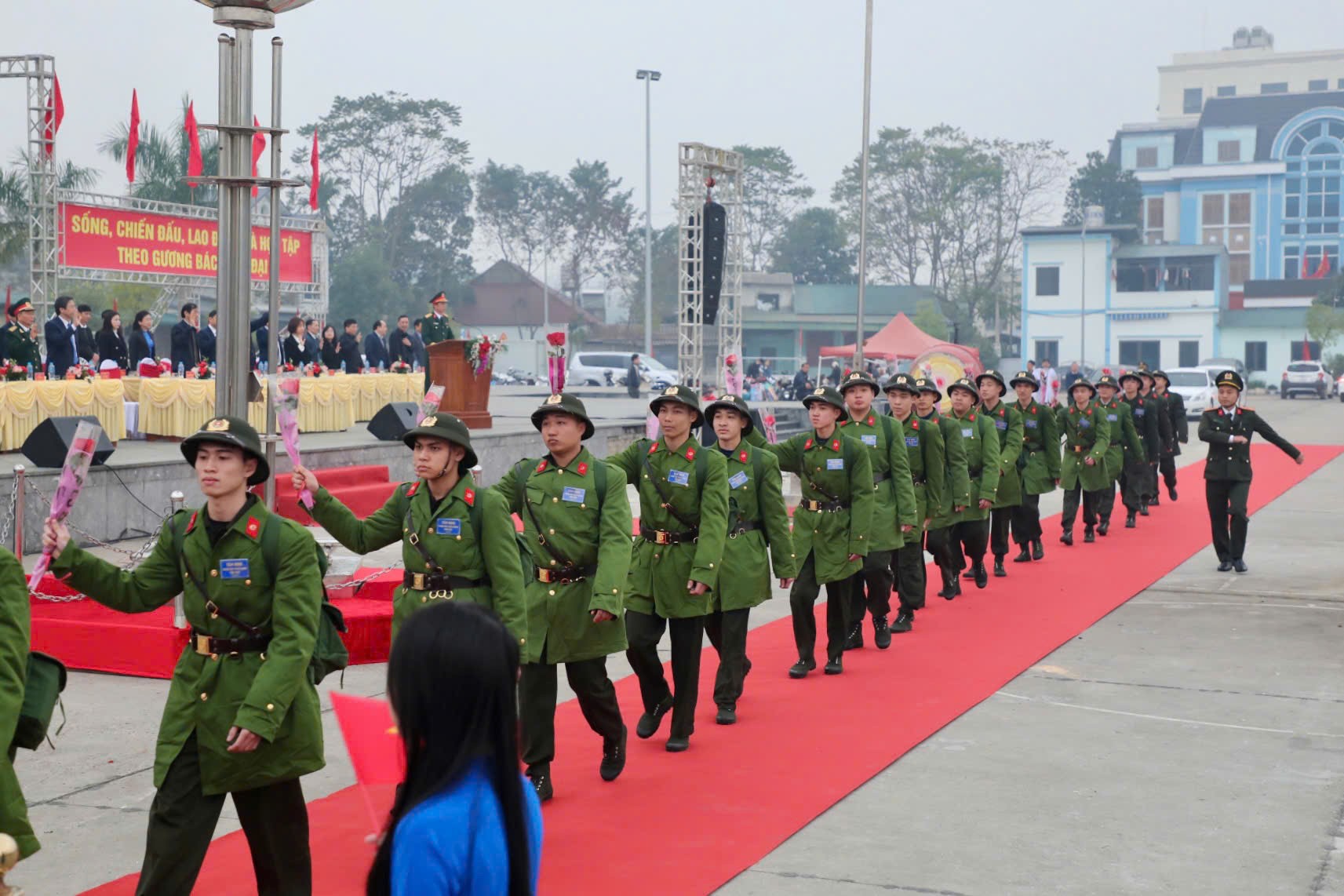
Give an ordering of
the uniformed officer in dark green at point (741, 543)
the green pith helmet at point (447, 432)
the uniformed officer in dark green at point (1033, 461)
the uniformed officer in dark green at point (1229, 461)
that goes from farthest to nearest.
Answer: the uniformed officer in dark green at point (1033, 461) < the uniformed officer in dark green at point (1229, 461) < the uniformed officer in dark green at point (741, 543) < the green pith helmet at point (447, 432)

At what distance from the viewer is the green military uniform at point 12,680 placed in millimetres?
3658

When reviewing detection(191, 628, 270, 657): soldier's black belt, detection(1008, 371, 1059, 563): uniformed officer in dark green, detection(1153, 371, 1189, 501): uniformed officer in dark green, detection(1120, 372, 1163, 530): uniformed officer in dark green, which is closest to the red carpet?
detection(191, 628, 270, 657): soldier's black belt

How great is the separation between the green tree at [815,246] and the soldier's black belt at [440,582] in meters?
76.7

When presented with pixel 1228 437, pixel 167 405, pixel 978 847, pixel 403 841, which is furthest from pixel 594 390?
pixel 403 841

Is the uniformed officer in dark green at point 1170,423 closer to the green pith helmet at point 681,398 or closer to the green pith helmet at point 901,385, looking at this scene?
the green pith helmet at point 901,385

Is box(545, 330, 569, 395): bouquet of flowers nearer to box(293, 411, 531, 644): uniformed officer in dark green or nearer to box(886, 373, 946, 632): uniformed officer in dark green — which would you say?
box(886, 373, 946, 632): uniformed officer in dark green

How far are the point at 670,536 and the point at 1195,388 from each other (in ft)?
115

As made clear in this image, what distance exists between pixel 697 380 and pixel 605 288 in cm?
5641

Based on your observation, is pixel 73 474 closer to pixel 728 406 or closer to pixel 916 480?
pixel 728 406

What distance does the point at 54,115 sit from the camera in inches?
853

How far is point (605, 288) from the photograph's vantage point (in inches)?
3014

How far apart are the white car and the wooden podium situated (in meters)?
23.3

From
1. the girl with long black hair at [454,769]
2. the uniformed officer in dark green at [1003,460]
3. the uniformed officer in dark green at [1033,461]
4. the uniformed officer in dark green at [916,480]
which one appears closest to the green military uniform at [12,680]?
the girl with long black hair at [454,769]

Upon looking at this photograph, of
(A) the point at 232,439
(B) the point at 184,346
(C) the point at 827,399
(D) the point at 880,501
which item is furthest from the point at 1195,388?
(A) the point at 232,439
